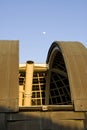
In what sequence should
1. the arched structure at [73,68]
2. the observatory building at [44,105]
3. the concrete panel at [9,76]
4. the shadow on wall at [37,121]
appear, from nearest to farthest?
the shadow on wall at [37,121] → the observatory building at [44,105] → the concrete panel at [9,76] → the arched structure at [73,68]

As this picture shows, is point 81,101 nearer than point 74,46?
Yes

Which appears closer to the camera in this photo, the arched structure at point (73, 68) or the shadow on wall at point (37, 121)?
the shadow on wall at point (37, 121)

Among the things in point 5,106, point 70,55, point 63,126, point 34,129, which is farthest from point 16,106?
point 70,55

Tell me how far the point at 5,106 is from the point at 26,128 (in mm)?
1953

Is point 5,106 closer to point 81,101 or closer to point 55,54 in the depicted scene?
point 81,101

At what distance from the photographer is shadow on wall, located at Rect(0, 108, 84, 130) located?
17.5 metres

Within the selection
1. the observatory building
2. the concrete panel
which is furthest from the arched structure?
the concrete panel

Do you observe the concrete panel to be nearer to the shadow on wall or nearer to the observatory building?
the observatory building

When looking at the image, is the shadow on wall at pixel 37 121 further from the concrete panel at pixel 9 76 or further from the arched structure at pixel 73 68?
the arched structure at pixel 73 68

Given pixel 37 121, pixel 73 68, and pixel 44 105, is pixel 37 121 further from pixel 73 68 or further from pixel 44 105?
pixel 73 68

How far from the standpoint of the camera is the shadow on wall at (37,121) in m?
17.5

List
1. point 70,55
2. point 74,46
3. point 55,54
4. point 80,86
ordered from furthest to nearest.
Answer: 1. point 55,54
2. point 74,46
3. point 70,55
4. point 80,86

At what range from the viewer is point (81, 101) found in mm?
18391

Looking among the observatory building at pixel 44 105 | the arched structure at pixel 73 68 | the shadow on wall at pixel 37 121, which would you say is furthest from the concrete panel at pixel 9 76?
the arched structure at pixel 73 68
